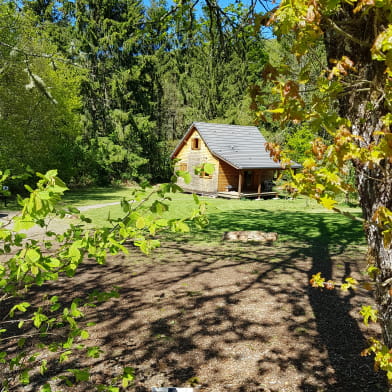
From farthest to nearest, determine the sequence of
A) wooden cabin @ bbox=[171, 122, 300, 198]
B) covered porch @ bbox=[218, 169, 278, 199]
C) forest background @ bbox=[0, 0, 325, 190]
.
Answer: covered porch @ bbox=[218, 169, 278, 199] < wooden cabin @ bbox=[171, 122, 300, 198] < forest background @ bbox=[0, 0, 325, 190]

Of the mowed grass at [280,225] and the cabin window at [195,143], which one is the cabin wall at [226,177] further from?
the mowed grass at [280,225]

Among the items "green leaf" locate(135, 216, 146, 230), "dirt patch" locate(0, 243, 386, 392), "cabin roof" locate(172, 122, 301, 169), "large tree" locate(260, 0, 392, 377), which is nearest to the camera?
"large tree" locate(260, 0, 392, 377)

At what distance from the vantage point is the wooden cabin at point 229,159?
25438 mm

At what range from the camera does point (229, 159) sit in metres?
25.0

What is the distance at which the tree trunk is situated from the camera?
189cm

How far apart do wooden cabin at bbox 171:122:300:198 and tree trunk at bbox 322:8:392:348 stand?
2222 cm

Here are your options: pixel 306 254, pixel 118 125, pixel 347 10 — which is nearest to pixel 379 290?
pixel 347 10

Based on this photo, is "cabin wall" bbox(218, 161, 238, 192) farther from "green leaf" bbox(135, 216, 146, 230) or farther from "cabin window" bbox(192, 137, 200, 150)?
"green leaf" bbox(135, 216, 146, 230)

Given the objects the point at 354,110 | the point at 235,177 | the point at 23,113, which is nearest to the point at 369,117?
the point at 354,110

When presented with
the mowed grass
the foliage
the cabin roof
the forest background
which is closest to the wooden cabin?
the cabin roof

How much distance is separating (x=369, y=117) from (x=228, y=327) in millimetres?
3316

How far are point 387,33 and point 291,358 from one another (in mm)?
3355

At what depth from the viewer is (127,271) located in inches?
275

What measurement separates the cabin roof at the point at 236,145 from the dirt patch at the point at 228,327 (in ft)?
59.4
